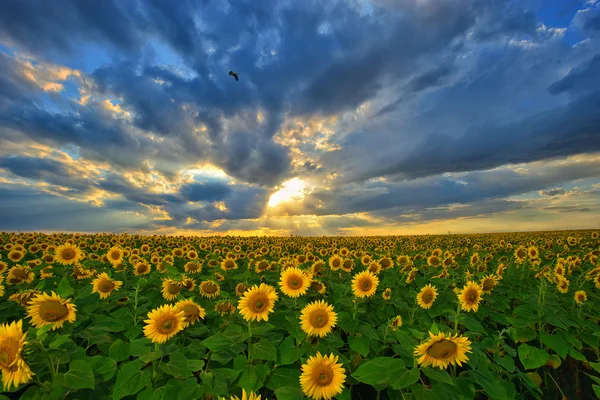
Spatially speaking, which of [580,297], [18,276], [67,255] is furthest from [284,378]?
[67,255]

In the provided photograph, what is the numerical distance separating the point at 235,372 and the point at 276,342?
0.68 m

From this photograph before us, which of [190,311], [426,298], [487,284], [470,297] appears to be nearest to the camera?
[190,311]

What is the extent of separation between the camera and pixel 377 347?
4.48m

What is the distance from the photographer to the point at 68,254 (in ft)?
28.3

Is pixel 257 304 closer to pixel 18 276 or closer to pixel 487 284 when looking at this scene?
pixel 487 284

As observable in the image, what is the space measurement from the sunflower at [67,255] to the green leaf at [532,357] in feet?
32.1

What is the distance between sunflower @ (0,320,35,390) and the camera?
2725 mm

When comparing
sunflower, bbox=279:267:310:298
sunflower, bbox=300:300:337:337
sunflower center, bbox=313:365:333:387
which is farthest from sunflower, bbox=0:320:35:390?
sunflower, bbox=279:267:310:298

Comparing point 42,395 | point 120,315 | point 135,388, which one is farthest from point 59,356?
point 120,315

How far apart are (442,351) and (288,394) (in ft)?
5.42

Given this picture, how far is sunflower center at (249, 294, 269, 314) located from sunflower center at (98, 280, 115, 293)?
9.38 feet

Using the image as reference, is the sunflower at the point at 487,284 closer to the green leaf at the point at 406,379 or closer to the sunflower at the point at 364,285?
the sunflower at the point at 364,285

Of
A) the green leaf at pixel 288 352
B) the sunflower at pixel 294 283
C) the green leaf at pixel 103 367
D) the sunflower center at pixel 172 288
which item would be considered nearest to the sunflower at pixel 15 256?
the sunflower center at pixel 172 288

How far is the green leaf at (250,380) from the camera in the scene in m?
3.46
